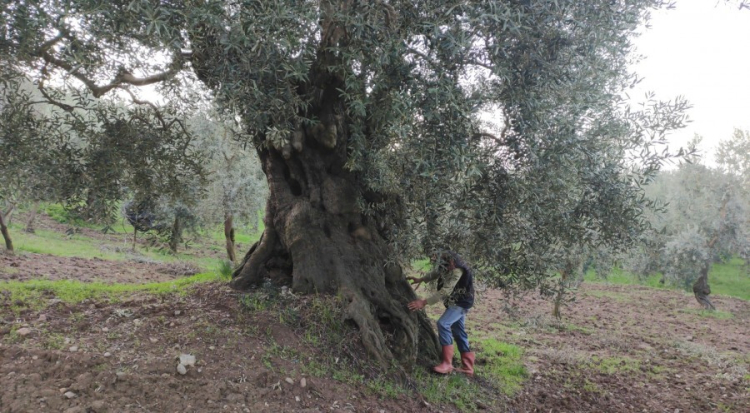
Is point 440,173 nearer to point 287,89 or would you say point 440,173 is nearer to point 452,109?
point 452,109

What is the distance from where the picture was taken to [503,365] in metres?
10.2

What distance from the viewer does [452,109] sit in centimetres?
549

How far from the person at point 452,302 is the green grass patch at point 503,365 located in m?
0.74

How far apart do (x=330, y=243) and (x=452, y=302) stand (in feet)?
7.73

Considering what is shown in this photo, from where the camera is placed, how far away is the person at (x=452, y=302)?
793 cm

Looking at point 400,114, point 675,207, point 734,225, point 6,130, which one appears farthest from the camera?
point 675,207

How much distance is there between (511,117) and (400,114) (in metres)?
1.79

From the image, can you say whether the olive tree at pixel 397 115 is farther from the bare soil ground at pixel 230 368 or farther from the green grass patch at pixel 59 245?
the green grass patch at pixel 59 245

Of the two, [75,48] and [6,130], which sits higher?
[75,48]

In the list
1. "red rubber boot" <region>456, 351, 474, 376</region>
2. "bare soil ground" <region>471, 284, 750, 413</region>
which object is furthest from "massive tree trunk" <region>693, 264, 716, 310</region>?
"red rubber boot" <region>456, 351, 474, 376</region>

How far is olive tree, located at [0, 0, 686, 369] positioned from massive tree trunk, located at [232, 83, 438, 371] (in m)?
0.03

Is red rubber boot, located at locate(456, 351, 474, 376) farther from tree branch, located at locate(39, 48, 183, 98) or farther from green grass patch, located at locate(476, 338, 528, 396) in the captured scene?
tree branch, located at locate(39, 48, 183, 98)

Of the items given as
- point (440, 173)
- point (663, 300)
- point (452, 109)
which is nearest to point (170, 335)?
point (440, 173)

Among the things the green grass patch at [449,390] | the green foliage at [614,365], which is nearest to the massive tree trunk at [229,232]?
the green grass patch at [449,390]
